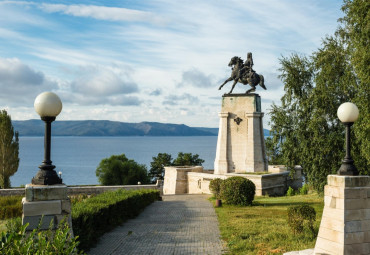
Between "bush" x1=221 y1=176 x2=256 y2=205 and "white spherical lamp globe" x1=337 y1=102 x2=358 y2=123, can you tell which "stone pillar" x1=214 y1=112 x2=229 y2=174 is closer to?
"bush" x1=221 y1=176 x2=256 y2=205

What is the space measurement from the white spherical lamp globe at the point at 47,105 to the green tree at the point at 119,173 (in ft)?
134

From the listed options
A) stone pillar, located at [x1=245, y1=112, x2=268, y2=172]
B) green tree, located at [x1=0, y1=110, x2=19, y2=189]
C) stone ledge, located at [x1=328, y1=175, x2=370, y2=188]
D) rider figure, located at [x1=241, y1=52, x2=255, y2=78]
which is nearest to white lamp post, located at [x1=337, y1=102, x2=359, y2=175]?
stone ledge, located at [x1=328, y1=175, x2=370, y2=188]

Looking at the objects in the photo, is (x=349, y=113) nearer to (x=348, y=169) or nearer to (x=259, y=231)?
(x=348, y=169)

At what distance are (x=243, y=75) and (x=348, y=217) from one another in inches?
863

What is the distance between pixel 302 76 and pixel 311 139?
3.20 meters

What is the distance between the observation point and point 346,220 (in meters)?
7.71

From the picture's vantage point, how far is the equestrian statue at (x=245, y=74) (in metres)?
28.4

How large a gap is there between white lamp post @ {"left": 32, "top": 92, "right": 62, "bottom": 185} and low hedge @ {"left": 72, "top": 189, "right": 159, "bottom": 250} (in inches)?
133

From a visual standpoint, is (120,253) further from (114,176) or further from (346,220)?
(114,176)

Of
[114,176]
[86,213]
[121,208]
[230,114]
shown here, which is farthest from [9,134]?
[86,213]

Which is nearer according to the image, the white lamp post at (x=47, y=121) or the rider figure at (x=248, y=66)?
the white lamp post at (x=47, y=121)

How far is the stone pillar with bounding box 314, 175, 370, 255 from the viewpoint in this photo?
7.72 meters

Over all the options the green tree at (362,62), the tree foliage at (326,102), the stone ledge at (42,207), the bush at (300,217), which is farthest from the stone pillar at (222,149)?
the stone ledge at (42,207)

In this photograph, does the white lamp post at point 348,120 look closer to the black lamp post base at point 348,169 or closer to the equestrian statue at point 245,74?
the black lamp post base at point 348,169
